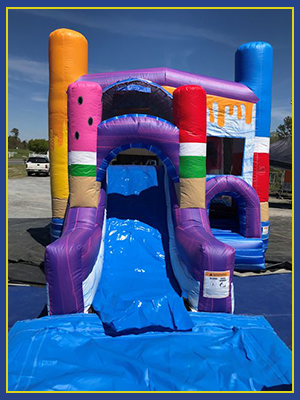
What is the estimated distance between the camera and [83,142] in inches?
158

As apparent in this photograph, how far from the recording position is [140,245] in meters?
4.45

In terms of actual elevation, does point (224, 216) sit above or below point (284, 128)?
below

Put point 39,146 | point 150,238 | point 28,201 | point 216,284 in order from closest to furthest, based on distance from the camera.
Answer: point 216,284, point 150,238, point 28,201, point 39,146

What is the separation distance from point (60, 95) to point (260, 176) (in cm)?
417

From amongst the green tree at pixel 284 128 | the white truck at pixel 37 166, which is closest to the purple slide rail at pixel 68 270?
the white truck at pixel 37 166

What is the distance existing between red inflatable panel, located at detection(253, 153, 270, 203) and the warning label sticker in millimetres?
3277

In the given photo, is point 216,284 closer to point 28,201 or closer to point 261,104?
point 261,104

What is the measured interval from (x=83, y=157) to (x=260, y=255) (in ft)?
11.0

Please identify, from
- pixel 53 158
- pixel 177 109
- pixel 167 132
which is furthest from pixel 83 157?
pixel 53 158

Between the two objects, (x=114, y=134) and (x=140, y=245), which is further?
(x=140, y=245)

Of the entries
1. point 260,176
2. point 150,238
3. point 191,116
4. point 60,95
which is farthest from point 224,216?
point 60,95

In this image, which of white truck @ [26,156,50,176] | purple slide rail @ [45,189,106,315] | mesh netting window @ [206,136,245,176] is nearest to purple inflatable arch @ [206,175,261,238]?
purple slide rail @ [45,189,106,315]

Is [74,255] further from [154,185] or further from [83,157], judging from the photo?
[154,185]

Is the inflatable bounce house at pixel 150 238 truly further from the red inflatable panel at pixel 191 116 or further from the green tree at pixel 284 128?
the green tree at pixel 284 128
